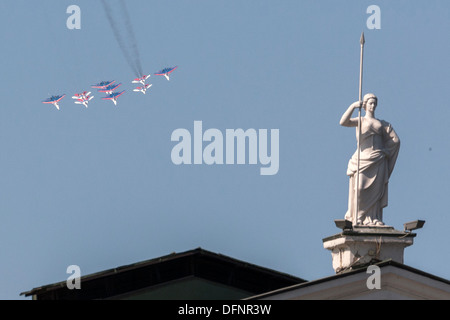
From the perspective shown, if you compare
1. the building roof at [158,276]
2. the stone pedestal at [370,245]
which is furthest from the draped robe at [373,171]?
the building roof at [158,276]

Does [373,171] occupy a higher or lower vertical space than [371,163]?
lower

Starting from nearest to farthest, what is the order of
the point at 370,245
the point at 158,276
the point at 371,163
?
1. the point at 370,245
2. the point at 158,276
3. the point at 371,163

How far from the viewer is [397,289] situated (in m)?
60.8

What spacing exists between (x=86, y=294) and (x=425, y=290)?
13.1 metres

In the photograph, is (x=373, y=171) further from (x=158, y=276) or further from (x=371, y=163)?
(x=158, y=276)

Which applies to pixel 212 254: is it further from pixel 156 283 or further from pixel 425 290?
pixel 425 290

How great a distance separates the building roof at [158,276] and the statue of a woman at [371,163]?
14.9ft

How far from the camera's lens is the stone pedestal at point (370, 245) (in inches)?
2559

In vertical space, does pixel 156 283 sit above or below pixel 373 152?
below

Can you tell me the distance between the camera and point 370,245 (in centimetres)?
6519

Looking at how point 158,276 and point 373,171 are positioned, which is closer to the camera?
point 158,276

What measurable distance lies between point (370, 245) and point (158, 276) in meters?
8.06

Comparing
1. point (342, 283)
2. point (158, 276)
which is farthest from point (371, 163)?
point (158, 276)

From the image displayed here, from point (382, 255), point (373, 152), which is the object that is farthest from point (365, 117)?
→ point (382, 255)
